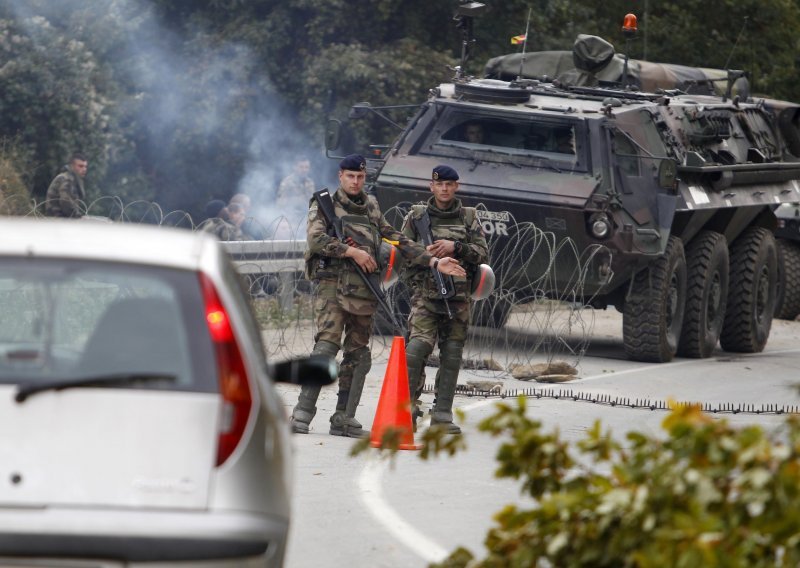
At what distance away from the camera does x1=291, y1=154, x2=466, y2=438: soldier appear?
11.1m

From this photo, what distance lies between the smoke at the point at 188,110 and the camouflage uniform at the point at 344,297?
1505 cm

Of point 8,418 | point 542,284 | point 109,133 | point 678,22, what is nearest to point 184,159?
point 109,133

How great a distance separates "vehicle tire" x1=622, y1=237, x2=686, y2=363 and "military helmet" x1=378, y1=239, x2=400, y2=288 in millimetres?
5534

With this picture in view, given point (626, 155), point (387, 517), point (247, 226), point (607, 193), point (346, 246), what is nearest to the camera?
point (387, 517)

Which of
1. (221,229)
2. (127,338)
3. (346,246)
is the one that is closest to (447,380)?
(346,246)

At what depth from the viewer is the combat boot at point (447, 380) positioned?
37.6ft

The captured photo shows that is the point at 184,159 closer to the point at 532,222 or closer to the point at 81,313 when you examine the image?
the point at 532,222

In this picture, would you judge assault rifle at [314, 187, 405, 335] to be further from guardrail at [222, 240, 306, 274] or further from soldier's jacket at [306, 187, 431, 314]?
guardrail at [222, 240, 306, 274]

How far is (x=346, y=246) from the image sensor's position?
11.1 m

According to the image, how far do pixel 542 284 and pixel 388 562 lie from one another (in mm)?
9403

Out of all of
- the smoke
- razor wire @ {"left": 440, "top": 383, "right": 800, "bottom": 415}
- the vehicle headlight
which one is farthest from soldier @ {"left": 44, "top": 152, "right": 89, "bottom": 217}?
the smoke

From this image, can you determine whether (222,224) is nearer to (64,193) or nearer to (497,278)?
(64,193)

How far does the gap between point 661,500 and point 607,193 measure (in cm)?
1138

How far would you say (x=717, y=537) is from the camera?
4469mm
